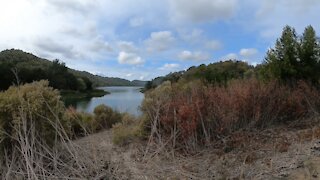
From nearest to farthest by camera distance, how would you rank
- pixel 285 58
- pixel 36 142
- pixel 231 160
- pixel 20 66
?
pixel 36 142 < pixel 231 160 < pixel 285 58 < pixel 20 66

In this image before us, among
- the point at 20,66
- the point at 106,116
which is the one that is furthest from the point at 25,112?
the point at 20,66

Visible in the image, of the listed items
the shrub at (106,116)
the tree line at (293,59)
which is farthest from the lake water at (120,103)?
the tree line at (293,59)

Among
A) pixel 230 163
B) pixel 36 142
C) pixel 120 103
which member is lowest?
pixel 230 163

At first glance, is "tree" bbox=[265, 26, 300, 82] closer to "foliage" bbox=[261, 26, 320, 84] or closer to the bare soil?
"foliage" bbox=[261, 26, 320, 84]

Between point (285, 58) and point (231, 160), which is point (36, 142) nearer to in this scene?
point (231, 160)

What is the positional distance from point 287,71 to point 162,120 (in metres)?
7.27

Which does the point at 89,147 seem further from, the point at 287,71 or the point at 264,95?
the point at 287,71

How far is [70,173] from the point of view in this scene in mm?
5914

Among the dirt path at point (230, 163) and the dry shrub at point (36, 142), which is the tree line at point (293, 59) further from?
the dry shrub at point (36, 142)

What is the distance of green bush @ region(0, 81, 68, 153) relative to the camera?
6742 millimetres

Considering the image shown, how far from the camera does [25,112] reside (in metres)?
6.73

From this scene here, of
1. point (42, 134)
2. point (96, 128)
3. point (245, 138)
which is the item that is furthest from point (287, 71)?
point (42, 134)

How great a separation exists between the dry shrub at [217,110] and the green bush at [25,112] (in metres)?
2.20

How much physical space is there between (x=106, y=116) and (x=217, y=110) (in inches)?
270
